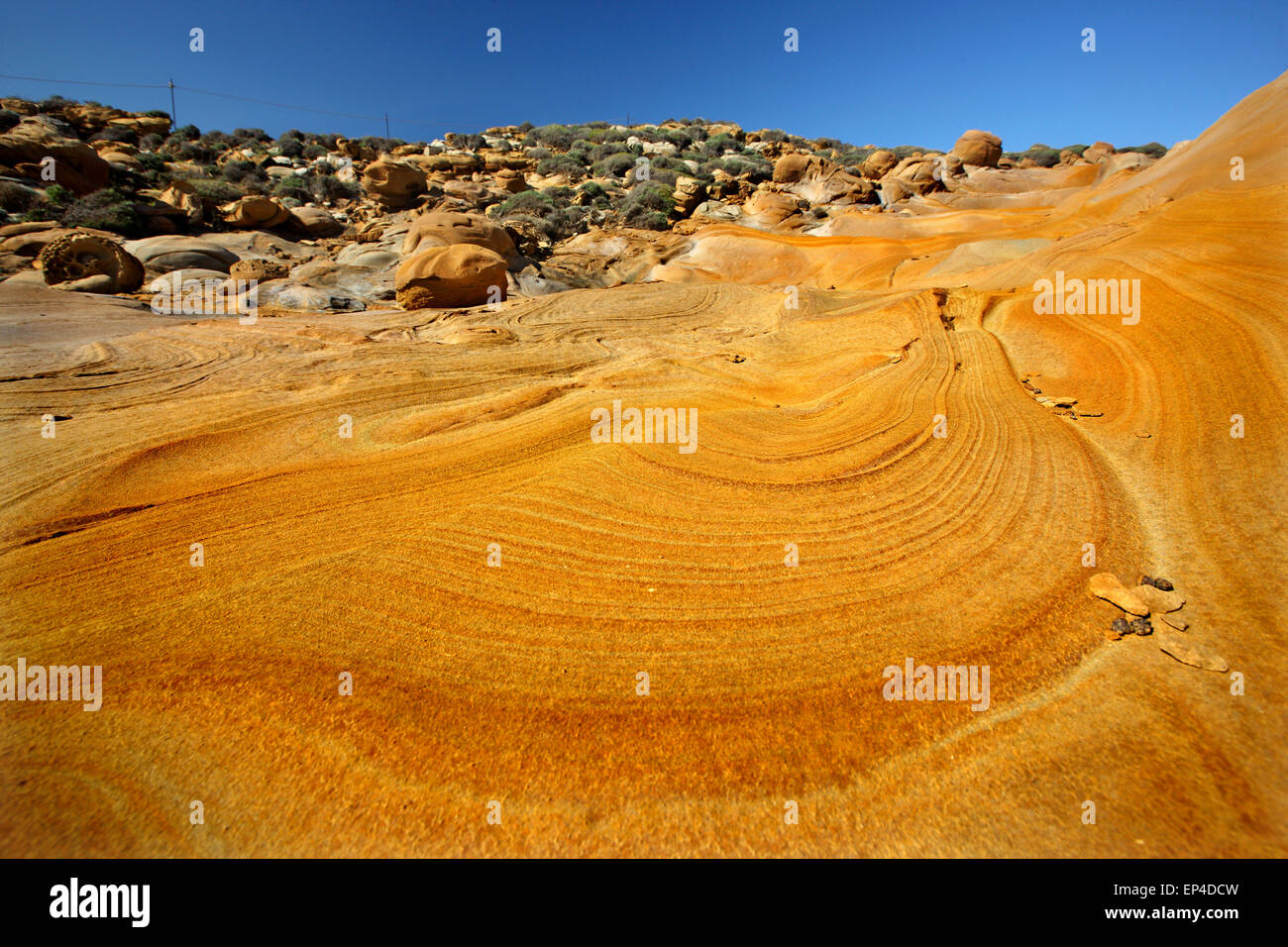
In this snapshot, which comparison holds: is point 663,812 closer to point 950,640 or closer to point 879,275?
point 950,640

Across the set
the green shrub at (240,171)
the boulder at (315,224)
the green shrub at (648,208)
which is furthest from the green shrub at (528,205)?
the green shrub at (240,171)

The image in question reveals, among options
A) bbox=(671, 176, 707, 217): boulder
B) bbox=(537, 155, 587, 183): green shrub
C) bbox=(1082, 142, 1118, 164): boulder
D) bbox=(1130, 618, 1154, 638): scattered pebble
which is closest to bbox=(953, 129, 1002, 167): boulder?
bbox=(1082, 142, 1118, 164): boulder

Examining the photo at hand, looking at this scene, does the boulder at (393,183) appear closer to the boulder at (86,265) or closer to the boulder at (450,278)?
the boulder at (86,265)

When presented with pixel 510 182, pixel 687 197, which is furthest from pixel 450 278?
pixel 510 182

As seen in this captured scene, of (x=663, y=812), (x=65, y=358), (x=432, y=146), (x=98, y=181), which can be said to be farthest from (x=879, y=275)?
(x=432, y=146)

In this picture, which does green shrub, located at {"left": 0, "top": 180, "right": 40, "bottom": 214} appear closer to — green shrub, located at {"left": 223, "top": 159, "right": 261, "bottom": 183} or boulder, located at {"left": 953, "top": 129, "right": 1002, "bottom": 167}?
green shrub, located at {"left": 223, "top": 159, "right": 261, "bottom": 183}

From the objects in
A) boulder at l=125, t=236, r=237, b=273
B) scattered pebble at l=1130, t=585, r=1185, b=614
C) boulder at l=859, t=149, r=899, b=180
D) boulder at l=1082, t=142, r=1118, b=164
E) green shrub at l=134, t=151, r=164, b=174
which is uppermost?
boulder at l=1082, t=142, r=1118, b=164
